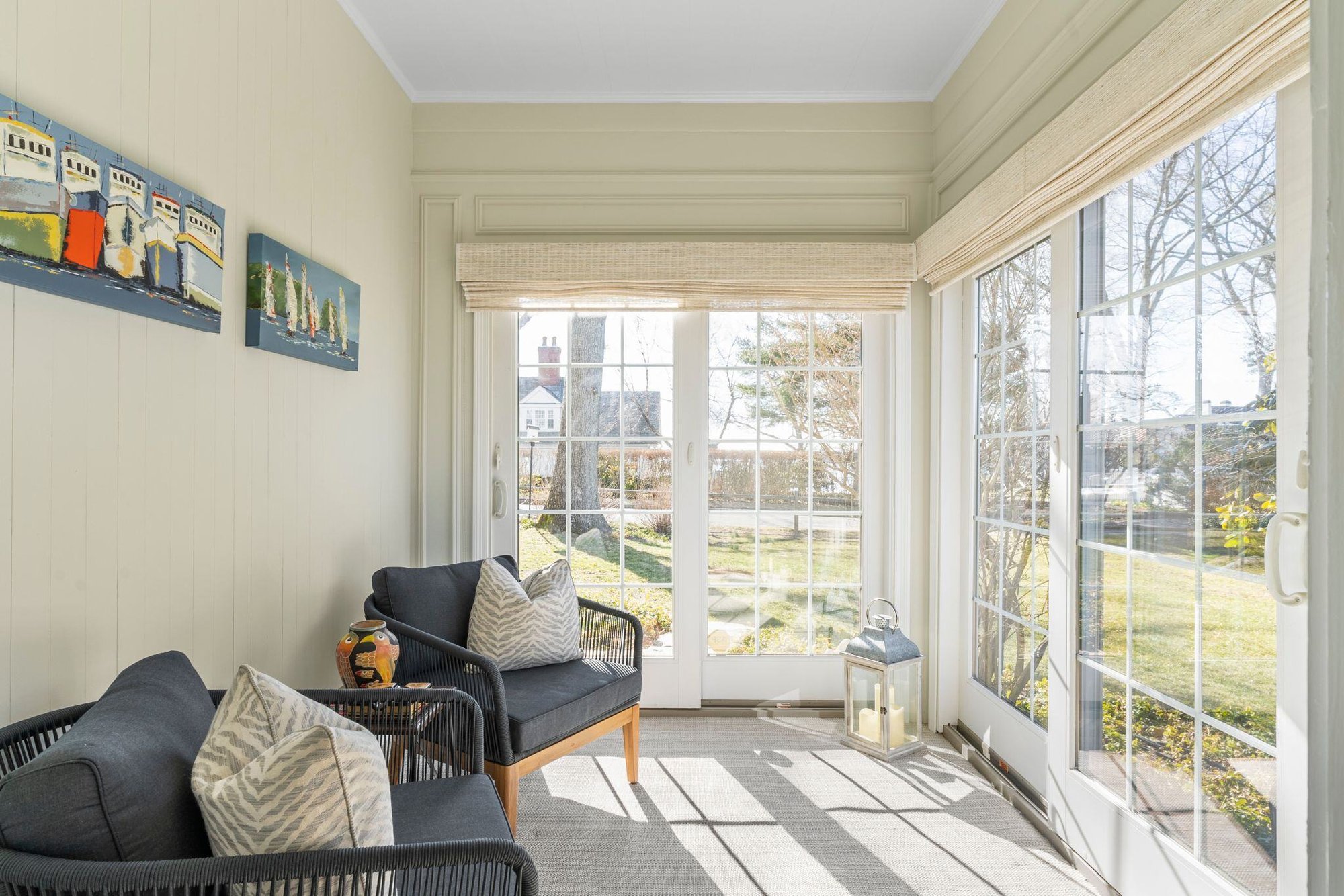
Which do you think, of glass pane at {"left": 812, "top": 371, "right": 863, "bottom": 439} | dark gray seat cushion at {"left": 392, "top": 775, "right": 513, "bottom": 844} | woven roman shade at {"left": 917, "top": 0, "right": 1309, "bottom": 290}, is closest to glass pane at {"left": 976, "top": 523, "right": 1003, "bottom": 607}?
glass pane at {"left": 812, "top": 371, "right": 863, "bottom": 439}

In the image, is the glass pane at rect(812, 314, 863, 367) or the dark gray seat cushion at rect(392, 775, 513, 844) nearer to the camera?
the dark gray seat cushion at rect(392, 775, 513, 844)

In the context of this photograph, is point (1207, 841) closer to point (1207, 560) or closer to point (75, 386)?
point (1207, 560)

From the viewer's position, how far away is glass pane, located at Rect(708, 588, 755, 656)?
3510 millimetres

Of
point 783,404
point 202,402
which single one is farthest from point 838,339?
point 202,402

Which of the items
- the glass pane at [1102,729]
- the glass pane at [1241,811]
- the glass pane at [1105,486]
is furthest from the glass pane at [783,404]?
the glass pane at [1241,811]

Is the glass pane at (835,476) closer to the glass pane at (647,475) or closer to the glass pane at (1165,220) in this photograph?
the glass pane at (647,475)

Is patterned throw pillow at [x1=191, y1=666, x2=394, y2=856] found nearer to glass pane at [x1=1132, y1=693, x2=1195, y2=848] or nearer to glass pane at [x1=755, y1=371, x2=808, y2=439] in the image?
glass pane at [x1=1132, y1=693, x2=1195, y2=848]

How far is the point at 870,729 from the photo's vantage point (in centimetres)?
296

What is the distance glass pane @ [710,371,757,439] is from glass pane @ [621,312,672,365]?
25cm

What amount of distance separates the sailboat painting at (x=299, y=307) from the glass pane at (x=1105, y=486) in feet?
7.72

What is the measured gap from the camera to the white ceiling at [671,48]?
2.71 meters

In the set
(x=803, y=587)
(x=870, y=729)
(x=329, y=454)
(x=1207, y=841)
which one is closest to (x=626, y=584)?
(x=803, y=587)

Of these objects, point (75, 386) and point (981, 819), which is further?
point (981, 819)

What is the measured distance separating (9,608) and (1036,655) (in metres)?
2.70
